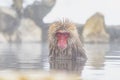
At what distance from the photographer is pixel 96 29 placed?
5262 mm

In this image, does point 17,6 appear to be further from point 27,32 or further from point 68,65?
point 68,65

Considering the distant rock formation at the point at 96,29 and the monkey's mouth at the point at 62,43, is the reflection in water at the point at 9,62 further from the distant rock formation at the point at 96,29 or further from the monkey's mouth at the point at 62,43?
the distant rock formation at the point at 96,29

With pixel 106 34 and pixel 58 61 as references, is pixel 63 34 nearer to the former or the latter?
pixel 58 61

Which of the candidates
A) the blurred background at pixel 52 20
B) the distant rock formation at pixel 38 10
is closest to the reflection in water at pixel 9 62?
the blurred background at pixel 52 20

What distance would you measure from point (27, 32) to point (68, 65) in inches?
109

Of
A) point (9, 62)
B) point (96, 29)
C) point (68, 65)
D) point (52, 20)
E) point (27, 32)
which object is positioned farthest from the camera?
point (27, 32)

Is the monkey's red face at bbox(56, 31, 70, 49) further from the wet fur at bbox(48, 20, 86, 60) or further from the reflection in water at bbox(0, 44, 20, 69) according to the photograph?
the reflection in water at bbox(0, 44, 20, 69)

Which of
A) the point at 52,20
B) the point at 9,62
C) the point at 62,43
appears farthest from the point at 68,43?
the point at 52,20

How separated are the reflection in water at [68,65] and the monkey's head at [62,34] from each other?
0.12m

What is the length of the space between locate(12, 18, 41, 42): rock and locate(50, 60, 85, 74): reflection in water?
2434mm

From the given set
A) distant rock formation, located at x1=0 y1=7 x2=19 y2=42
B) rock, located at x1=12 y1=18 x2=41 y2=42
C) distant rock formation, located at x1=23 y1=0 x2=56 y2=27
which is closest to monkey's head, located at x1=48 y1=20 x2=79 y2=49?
rock, located at x1=12 y1=18 x2=41 y2=42

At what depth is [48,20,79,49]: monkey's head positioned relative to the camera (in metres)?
2.89

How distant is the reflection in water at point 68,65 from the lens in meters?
2.59

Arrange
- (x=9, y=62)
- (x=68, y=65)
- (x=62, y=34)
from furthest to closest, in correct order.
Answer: (x=9, y=62) < (x=62, y=34) < (x=68, y=65)
